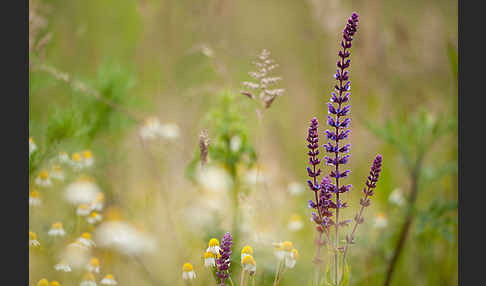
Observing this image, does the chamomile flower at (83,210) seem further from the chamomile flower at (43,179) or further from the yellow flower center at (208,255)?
the yellow flower center at (208,255)

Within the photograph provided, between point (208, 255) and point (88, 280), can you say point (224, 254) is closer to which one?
point (208, 255)

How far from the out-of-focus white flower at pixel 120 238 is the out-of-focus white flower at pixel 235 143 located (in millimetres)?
320

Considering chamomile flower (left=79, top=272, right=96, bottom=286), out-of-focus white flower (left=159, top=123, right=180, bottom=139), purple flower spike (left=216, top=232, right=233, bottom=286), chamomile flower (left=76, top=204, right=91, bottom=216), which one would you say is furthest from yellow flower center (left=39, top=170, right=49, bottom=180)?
purple flower spike (left=216, top=232, right=233, bottom=286)

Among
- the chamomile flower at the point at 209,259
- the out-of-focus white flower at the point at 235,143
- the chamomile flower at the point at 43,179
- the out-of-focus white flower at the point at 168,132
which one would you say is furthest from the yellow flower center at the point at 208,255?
the out-of-focus white flower at the point at 168,132

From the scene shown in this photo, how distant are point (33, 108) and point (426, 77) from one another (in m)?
1.53

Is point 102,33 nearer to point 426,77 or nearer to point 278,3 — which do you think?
point 278,3

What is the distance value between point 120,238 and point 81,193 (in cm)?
14

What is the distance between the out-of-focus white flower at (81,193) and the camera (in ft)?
3.19

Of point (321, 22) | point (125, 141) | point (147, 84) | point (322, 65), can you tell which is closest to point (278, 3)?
point (321, 22)

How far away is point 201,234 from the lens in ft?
3.35

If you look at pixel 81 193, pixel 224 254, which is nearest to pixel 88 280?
pixel 81 193

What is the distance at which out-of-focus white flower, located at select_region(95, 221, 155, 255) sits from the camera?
967 millimetres

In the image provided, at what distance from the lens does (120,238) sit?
0.96 m

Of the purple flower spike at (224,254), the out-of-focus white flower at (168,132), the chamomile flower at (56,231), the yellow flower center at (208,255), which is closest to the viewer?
the purple flower spike at (224,254)
